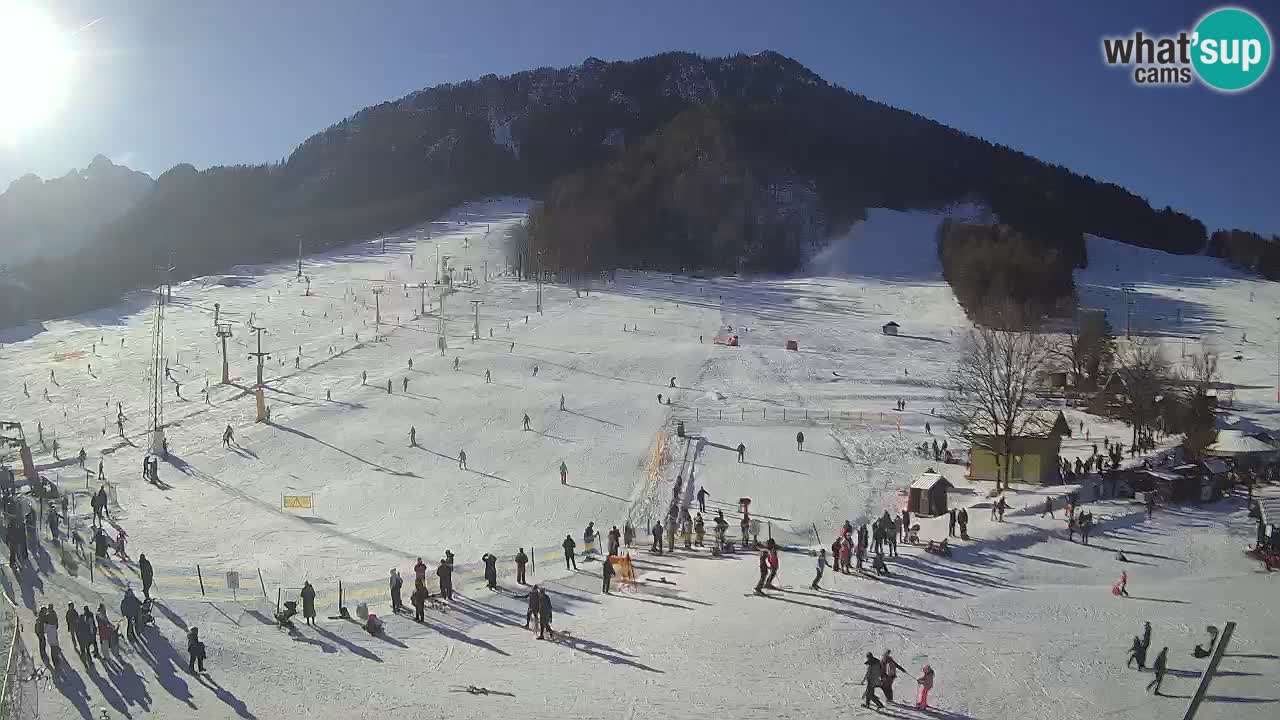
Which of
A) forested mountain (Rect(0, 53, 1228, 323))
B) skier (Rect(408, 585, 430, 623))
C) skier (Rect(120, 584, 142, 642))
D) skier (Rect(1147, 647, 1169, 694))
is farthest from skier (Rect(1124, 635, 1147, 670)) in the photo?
forested mountain (Rect(0, 53, 1228, 323))

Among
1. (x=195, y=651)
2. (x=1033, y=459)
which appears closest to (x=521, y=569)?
(x=195, y=651)

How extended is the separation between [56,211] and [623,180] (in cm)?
6625

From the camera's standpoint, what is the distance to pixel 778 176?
116 m

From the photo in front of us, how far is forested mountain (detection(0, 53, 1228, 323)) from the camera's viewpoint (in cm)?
9850

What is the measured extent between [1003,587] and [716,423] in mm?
18814

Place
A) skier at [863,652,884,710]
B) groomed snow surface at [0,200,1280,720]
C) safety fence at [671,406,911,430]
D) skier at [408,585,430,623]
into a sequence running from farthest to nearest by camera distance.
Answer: safety fence at [671,406,911,430]
skier at [408,585,430,623]
groomed snow surface at [0,200,1280,720]
skier at [863,652,884,710]

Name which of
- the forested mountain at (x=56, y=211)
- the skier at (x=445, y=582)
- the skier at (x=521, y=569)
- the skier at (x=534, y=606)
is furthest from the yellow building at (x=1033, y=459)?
the forested mountain at (x=56, y=211)

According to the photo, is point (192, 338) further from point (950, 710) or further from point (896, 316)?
point (950, 710)

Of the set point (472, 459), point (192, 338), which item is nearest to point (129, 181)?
point (192, 338)

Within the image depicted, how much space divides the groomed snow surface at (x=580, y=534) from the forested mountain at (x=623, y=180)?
1439 inches

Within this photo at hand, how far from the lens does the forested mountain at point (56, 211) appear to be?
10169cm

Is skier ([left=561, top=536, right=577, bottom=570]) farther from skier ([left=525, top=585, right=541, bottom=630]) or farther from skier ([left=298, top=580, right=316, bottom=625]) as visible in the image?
skier ([left=298, top=580, right=316, bottom=625])

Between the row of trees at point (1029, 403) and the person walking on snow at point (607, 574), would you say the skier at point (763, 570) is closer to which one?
the person walking on snow at point (607, 574)

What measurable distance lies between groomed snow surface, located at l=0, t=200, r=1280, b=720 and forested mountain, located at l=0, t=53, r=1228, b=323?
36.6m
